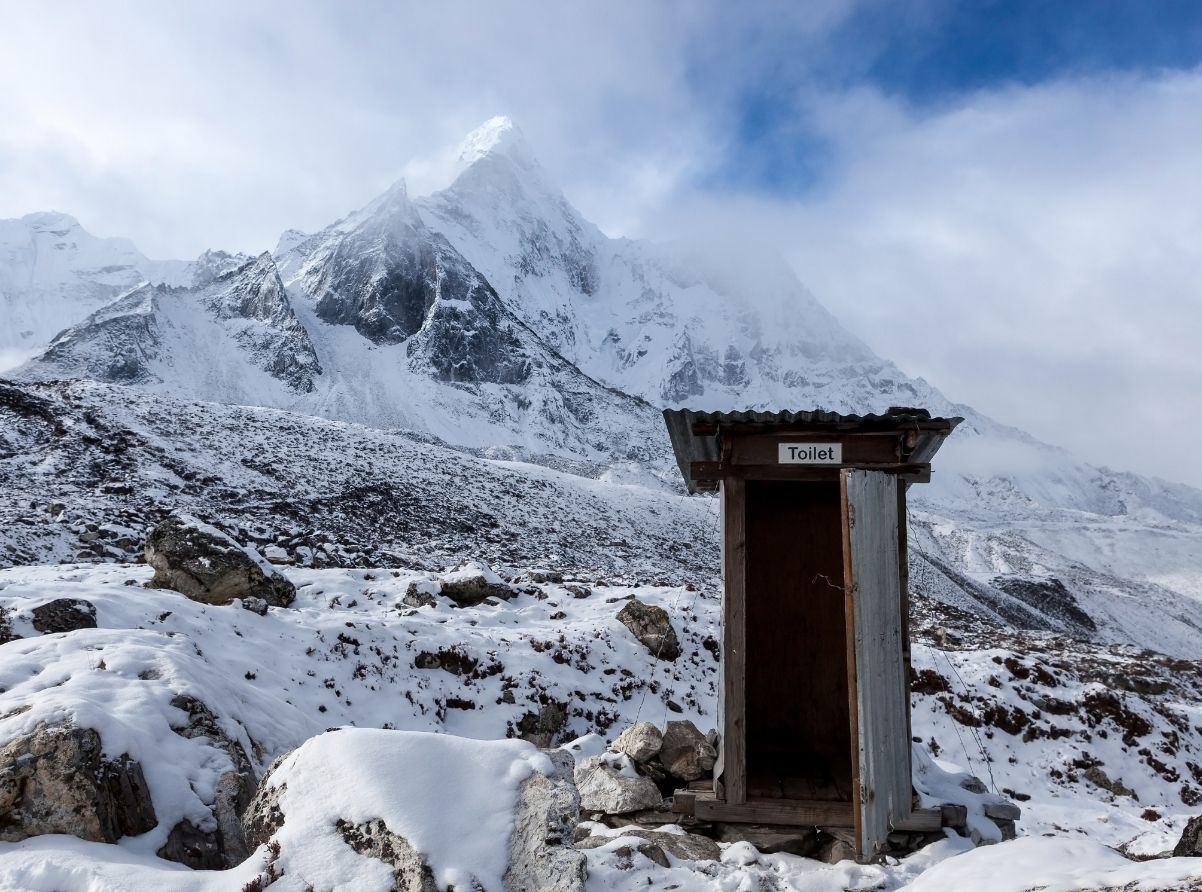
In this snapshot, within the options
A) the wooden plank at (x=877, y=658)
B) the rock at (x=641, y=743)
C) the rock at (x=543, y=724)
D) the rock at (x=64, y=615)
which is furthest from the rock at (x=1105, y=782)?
the rock at (x=64, y=615)

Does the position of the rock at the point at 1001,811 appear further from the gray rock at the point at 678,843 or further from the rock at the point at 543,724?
the rock at the point at 543,724

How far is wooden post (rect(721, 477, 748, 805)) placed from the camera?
7.29m

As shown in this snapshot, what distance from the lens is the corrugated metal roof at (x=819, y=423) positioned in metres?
7.05

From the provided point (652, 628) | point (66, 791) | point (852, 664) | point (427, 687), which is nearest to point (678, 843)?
point (852, 664)

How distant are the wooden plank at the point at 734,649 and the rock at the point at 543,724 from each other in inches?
193

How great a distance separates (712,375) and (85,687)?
6294 inches

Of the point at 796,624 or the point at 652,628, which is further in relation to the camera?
the point at 652,628

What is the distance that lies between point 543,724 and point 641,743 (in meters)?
4.14

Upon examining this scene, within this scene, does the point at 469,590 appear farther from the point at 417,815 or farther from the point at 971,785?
the point at 417,815

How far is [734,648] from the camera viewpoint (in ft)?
24.3

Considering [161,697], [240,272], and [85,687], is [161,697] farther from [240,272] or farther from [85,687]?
[240,272]

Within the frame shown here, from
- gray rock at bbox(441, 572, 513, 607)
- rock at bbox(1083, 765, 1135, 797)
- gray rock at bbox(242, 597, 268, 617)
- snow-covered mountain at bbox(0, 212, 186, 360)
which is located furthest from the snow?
snow-covered mountain at bbox(0, 212, 186, 360)

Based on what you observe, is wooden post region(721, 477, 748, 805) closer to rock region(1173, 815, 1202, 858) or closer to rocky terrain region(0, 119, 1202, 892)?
rocky terrain region(0, 119, 1202, 892)

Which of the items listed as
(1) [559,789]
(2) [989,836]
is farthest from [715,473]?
(2) [989,836]
